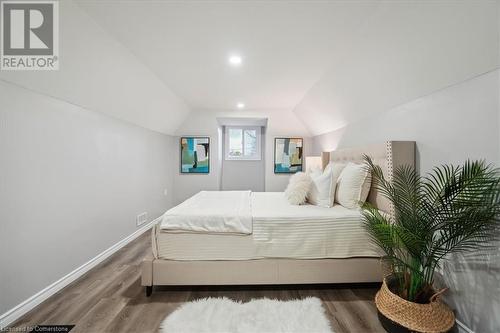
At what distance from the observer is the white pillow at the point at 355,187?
1.95m

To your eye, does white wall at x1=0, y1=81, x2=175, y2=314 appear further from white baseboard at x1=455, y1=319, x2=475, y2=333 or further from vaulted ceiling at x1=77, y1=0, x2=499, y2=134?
white baseboard at x1=455, y1=319, x2=475, y2=333

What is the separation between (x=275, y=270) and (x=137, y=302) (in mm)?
1165

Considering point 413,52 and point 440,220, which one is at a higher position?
point 413,52

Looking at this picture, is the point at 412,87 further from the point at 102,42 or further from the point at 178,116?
the point at 178,116

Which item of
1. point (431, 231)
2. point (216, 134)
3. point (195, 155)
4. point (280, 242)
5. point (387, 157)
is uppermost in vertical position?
point (216, 134)

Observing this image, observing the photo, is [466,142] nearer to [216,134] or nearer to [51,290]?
[51,290]

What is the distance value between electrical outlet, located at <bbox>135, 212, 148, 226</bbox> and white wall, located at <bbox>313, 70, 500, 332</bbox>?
11.7 ft

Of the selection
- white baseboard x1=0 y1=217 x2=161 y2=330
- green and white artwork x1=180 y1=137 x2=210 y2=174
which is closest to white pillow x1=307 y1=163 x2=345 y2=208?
white baseboard x1=0 y1=217 x2=161 y2=330

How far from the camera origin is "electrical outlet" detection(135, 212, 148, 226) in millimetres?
3062

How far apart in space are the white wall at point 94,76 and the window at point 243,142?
2258 mm

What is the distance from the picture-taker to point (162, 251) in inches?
66.4

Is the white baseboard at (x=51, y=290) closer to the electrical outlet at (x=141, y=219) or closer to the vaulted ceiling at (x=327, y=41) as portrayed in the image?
the electrical outlet at (x=141, y=219)

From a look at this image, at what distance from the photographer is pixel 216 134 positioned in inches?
174

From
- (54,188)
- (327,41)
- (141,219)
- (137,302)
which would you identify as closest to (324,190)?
(327,41)
